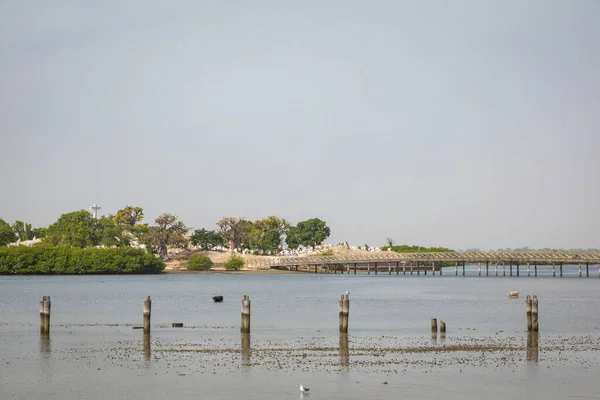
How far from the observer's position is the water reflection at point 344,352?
3828 centimetres

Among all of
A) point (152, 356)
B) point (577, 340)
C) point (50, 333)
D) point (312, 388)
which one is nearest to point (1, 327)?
point (50, 333)

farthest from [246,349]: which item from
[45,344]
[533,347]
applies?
[533,347]

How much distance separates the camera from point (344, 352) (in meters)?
42.4

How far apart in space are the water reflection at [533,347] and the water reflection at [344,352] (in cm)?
862

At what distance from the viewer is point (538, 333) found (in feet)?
173

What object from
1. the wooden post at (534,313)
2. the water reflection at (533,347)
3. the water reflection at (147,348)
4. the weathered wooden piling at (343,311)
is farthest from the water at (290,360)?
the wooden post at (534,313)

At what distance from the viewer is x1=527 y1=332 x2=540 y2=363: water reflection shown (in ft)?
134

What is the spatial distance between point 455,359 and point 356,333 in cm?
1383

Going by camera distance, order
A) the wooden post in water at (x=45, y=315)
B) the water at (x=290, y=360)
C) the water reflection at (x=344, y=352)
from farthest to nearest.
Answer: the wooden post in water at (x=45, y=315), the water reflection at (x=344, y=352), the water at (x=290, y=360)

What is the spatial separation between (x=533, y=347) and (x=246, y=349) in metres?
15.0

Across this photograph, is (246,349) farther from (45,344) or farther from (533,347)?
(533,347)

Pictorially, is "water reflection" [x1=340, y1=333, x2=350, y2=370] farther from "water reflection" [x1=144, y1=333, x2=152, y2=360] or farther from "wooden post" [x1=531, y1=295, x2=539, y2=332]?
"wooden post" [x1=531, y1=295, x2=539, y2=332]

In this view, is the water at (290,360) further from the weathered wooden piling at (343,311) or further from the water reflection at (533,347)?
the weathered wooden piling at (343,311)

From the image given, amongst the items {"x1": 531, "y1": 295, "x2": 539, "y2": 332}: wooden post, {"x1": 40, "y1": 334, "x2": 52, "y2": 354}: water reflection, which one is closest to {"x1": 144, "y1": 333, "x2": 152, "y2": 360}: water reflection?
{"x1": 40, "y1": 334, "x2": 52, "y2": 354}: water reflection
